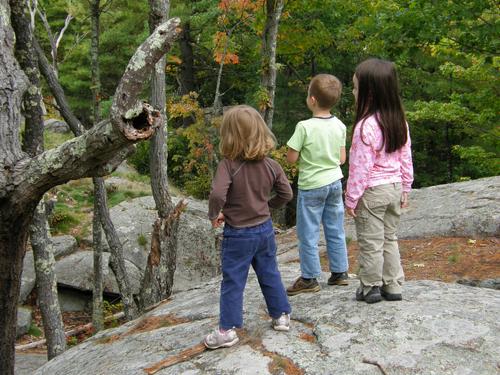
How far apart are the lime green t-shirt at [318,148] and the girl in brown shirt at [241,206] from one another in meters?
0.70

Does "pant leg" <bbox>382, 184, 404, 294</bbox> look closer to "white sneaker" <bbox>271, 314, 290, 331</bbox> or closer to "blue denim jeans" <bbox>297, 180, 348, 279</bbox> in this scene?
"blue denim jeans" <bbox>297, 180, 348, 279</bbox>

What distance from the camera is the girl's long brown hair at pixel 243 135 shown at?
149 inches

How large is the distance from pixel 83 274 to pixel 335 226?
7893 mm

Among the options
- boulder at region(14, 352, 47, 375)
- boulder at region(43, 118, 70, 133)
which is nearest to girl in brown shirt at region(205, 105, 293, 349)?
boulder at region(14, 352, 47, 375)

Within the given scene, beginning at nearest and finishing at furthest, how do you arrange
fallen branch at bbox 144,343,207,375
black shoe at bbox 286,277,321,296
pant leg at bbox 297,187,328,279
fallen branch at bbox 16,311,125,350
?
fallen branch at bbox 144,343,207,375 → pant leg at bbox 297,187,328,279 → black shoe at bbox 286,277,321,296 → fallen branch at bbox 16,311,125,350

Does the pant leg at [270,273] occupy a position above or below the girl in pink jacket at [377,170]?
below

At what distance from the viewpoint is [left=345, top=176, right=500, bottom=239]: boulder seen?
892 centimetres

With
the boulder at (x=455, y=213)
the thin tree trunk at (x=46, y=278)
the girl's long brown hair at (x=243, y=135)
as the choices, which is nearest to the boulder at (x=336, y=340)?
the thin tree trunk at (x=46, y=278)

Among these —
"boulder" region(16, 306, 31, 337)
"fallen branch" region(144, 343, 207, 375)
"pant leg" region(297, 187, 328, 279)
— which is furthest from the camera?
"boulder" region(16, 306, 31, 337)

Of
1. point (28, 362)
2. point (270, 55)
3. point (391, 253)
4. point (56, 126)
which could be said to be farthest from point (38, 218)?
point (56, 126)

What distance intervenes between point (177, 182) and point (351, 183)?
15012mm

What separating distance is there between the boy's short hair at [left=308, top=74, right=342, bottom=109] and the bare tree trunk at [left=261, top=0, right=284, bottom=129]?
6.17 m

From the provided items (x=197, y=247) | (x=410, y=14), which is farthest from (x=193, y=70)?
(x=410, y=14)

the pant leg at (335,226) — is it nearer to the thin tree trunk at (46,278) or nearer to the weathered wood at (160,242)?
the thin tree trunk at (46,278)
